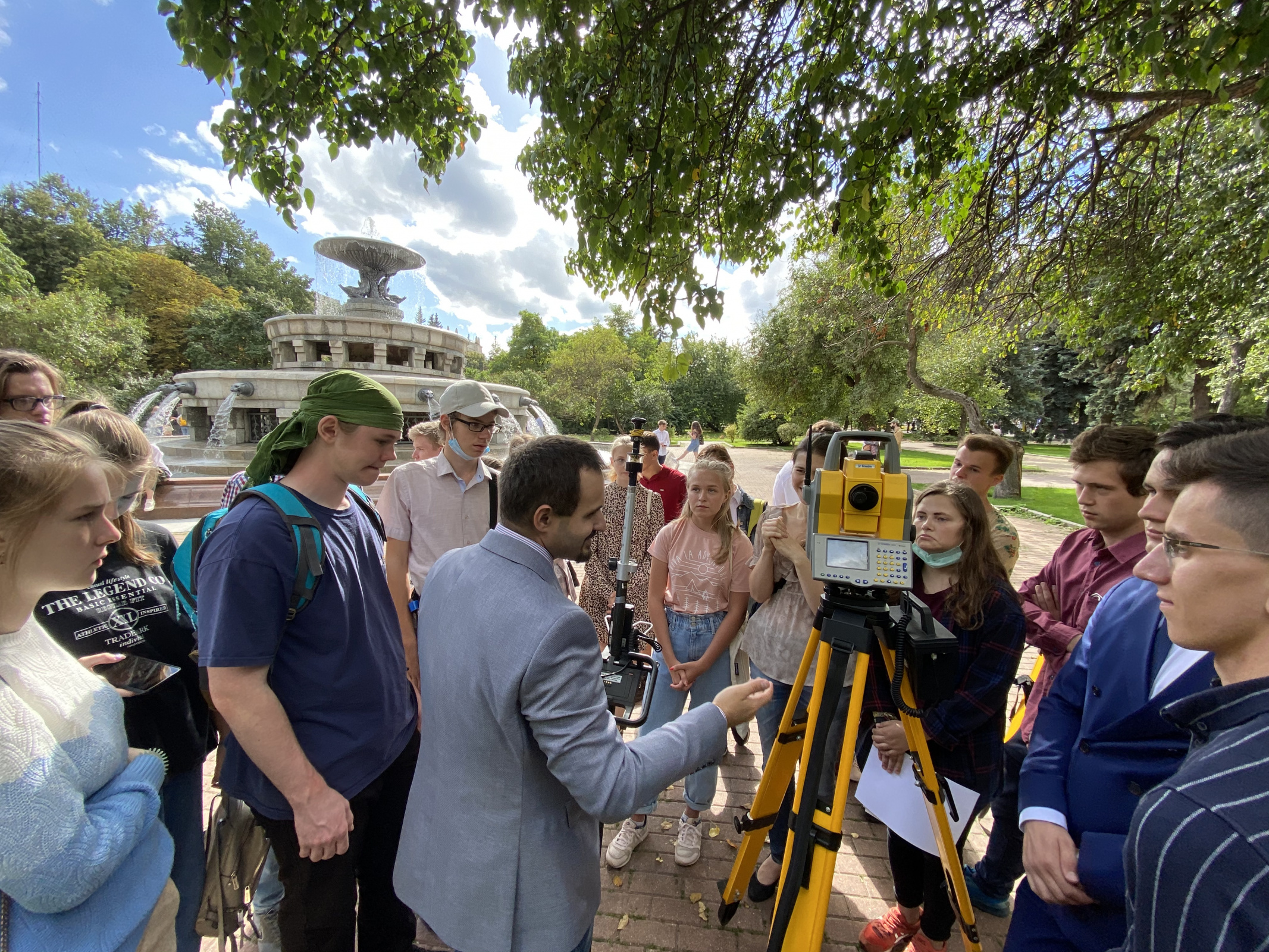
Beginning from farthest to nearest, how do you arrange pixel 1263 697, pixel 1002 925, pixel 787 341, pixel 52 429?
pixel 787 341
pixel 1002 925
pixel 52 429
pixel 1263 697

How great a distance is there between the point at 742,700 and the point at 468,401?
2.27m

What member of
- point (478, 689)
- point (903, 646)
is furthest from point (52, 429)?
point (903, 646)

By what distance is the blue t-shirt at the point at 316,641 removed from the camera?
1.53m

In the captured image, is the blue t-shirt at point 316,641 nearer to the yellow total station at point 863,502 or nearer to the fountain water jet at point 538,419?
the yellow total station at point 863,502

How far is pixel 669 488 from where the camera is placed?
4.36 meters

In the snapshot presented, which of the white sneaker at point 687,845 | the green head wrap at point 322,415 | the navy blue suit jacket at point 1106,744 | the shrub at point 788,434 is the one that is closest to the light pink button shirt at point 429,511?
the green head wrap at point 322,415

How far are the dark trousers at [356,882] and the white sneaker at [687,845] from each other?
1.36 metres

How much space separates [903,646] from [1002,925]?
6.47ft

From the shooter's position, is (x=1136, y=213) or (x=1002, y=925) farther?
(x=1136, y=213)

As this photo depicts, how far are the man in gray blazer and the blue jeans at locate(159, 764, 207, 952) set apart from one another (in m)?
0.97

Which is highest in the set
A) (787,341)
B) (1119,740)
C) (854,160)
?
(787,341)

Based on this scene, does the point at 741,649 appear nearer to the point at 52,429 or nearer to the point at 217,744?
the point at 217,744

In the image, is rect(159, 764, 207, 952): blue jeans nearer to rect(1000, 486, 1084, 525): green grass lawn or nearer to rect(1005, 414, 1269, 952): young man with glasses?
rect(1005, 414, 1269, 952): young man with glasses

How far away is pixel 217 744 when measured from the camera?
2076mm
